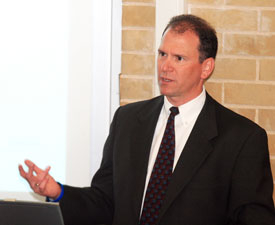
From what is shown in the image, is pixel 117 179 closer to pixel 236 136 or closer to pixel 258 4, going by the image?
pixel 236 136

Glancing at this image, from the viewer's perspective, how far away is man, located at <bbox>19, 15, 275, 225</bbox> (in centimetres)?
199

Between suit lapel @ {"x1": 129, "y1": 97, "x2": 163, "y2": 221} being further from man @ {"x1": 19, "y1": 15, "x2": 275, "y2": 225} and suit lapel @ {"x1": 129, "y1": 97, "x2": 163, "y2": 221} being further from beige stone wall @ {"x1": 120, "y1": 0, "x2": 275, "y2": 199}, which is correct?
beige stone wall @ {"x1": 120, "y1": 0, "x2": 275, "y2": 199}

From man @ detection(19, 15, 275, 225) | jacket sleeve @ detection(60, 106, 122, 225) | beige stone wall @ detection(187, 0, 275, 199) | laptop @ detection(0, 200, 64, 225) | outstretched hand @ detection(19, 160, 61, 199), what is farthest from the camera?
beige stone wall @ detection(187, 0, 275, 199)

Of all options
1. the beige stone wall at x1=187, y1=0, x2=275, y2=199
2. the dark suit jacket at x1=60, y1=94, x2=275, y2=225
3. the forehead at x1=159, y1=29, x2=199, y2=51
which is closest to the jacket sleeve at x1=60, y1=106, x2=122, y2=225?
the dark suit jacket at x1=60, y1=94, x2=275, y2=225

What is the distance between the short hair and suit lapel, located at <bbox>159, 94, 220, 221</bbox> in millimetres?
248

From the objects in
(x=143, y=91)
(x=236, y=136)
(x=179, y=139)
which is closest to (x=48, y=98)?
(x=143, y=91)

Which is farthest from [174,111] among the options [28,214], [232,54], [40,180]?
[28,214]

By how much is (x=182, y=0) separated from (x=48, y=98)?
28.5 inches

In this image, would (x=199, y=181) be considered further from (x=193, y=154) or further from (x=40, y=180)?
(x=40, y=180)

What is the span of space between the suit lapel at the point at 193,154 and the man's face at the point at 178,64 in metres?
0.14

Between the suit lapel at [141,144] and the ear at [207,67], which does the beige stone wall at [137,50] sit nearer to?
the suit lapel at [141,144]

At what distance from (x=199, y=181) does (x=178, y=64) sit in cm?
45

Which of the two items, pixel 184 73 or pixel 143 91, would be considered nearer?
pixel 184 73

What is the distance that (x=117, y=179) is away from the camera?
2.16 meters
